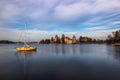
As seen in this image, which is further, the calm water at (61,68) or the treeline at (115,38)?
the treeline at (115,38)

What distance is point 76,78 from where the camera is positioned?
Answer: 53.2 feet

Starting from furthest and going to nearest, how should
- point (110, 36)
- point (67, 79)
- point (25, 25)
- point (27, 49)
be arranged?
point (110, 36) < point (25, 25) < point (27, 49) < point (67, 79)

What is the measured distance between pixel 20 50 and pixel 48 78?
48.9 metres

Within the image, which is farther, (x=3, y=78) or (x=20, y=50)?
(x=20, y=50)

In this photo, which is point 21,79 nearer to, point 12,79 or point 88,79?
→ point 12,79

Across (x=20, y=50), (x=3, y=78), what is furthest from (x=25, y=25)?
(x=3, y=78)

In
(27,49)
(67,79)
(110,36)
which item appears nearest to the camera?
(67,79)

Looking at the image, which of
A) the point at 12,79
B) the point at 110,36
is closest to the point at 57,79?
the point at 12,79

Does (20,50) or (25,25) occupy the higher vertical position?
(25,25)

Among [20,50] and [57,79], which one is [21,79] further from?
[20,50]

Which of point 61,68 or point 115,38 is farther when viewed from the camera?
point 115,38

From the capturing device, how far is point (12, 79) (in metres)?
16.0

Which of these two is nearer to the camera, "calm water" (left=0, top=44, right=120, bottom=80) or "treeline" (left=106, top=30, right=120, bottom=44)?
"calm water" (left=0, top=44, right=120, bottom=80)

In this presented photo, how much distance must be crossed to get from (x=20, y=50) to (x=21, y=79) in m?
48.1
